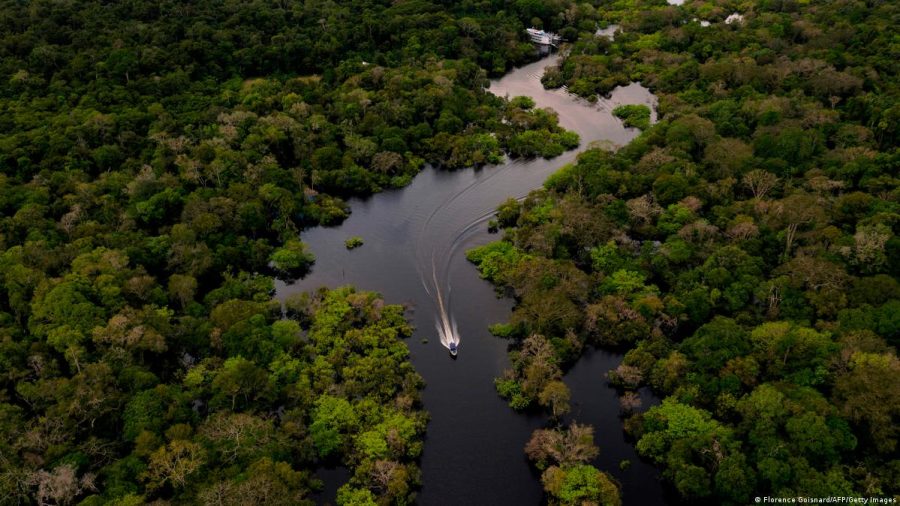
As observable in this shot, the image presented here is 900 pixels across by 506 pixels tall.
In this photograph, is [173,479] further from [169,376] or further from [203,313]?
[203,313]

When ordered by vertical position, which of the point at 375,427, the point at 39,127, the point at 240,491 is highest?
the point at 39,127

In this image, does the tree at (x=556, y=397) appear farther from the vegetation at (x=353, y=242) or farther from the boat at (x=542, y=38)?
the boat at (x=542, y=38)

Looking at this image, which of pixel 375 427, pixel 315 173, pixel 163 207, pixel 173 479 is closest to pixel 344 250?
pixel 315 173

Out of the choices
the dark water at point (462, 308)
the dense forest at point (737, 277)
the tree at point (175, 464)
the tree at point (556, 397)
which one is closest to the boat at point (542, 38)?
the dark water at point (462, 308)

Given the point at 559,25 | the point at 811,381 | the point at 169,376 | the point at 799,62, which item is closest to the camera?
the point at 811,381

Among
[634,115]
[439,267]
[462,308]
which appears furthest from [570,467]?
[634,115]

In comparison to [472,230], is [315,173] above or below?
above
